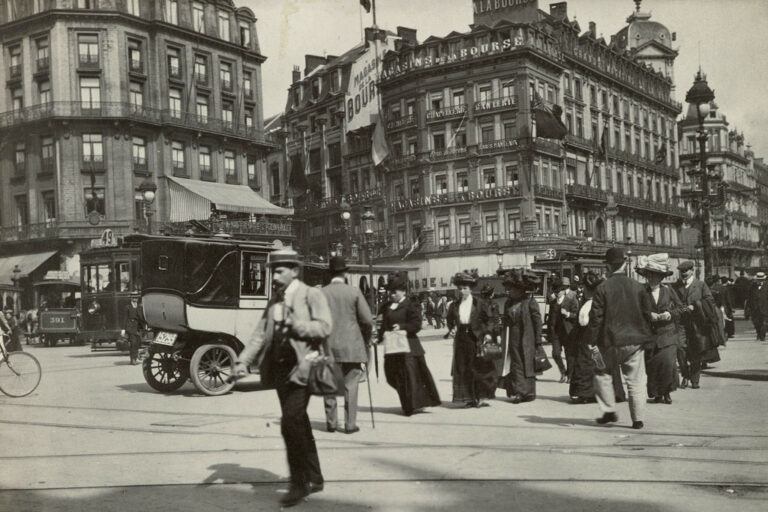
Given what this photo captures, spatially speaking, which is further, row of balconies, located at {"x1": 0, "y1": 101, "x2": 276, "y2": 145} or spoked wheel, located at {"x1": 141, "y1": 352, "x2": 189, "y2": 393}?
row of balconies, located at {"x1": 0, "y1": 101, "x2": 276, "y2": 145}

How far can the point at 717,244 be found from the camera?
57938 mm

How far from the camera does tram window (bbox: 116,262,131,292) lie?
26.7m

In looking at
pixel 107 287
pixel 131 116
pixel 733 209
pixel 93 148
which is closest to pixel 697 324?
pixel 107 287

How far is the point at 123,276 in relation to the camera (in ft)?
88.1

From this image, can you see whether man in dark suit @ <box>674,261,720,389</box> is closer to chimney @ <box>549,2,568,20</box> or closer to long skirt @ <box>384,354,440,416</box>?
long skirt @ <box>384,354,440,416</box>

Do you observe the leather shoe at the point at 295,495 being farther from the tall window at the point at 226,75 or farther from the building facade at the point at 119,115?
the tall window at the point at 226,75

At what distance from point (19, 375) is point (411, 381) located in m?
6.82

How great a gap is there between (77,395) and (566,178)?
1979 inches

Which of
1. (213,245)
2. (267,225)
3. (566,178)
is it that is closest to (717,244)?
(566,178)

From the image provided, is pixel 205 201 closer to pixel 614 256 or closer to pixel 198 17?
pixel 198 17

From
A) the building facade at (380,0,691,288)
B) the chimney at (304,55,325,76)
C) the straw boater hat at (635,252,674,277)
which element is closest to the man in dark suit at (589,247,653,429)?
the straw boater hat at (635,252,674,277)

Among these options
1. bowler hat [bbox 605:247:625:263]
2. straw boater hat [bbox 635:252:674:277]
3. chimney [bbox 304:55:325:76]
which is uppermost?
chimney [bbox 304:55:325:76]

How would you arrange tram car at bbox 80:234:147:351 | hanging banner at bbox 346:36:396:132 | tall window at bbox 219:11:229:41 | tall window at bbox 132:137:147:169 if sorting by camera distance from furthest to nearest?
tall window at bbox 219:11:229:41
hanging banner at bbox 346:36:396:132
tall window at bbox 132:137:147:169
tram car at bbox 80:234:147:351

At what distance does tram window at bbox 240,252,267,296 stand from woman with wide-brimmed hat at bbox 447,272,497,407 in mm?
4424
